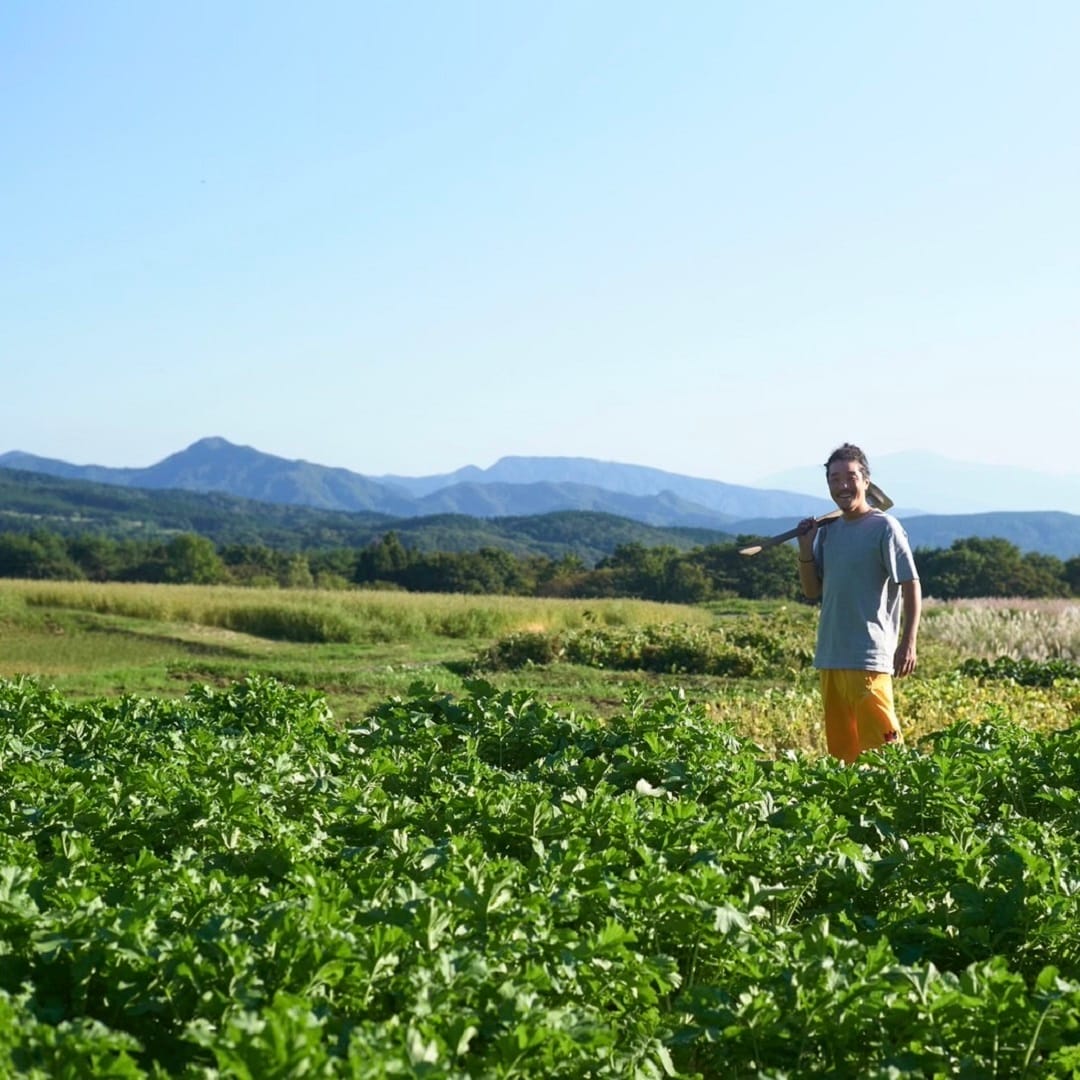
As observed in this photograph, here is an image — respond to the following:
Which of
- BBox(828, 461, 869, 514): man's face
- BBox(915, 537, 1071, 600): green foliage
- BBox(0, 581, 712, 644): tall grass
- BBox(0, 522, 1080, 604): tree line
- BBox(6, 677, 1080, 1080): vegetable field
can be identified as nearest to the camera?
BBox(6, 677, 1080, 1080): vegetable field

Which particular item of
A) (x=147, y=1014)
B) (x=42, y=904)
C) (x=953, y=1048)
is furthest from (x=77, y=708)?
(x=953, y=1048)

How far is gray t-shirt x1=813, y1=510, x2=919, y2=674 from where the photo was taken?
22.2 feet

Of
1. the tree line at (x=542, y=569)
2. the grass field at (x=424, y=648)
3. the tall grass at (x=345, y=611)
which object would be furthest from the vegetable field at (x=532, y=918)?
the tree line at (x=542, y=569)

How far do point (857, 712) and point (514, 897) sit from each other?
3.78 metres

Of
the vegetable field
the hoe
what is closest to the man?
the hoe

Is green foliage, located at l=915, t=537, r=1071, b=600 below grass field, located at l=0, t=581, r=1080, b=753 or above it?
above

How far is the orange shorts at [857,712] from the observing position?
680cm

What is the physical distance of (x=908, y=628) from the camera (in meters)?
6.80

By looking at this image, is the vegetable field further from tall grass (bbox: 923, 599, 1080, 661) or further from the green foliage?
the green foliage

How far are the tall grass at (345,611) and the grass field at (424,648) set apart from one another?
0.13 feet

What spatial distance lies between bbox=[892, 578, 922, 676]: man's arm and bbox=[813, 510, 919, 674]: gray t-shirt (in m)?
0.05

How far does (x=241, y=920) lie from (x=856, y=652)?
4.33 meters

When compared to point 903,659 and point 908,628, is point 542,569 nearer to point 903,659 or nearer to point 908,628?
point 903,659

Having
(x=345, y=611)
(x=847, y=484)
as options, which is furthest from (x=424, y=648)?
(x=847, y=484)
